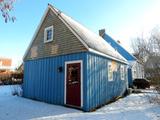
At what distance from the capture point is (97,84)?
12.0 meters

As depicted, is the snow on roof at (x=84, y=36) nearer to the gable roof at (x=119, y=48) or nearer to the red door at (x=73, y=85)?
the red door at (x=73, y=85)

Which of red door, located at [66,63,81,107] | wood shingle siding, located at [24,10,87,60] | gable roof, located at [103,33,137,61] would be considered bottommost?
red door, located at [66,63,81,107]

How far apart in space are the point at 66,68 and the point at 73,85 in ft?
3.79

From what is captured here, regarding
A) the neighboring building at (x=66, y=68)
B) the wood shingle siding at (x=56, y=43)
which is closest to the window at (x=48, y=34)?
the neighboring building at (x=66, y=68)

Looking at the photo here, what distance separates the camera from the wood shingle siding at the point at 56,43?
11836mm

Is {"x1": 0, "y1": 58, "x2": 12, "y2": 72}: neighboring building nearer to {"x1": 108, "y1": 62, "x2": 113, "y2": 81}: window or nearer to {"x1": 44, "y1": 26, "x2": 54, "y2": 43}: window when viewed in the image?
{"x1": 44, "y1": 26, "x2": 54, "y2": 43}: window

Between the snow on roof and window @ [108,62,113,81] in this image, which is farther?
window @ [108,62,113,81]

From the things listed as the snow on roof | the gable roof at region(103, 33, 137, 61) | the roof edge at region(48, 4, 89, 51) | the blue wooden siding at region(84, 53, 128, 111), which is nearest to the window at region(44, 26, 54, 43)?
the roof edge at region(48, 4, 89, 51)

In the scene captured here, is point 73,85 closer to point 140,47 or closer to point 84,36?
point 84,36

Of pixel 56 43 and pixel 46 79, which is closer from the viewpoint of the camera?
pixel 56 43

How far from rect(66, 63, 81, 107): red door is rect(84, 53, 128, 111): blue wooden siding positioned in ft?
1.89

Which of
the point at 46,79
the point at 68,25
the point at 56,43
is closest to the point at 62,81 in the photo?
the point at 46,79

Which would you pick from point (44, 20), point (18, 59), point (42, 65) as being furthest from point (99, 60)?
point (18, 59)

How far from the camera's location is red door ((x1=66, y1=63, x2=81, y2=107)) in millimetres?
11195
